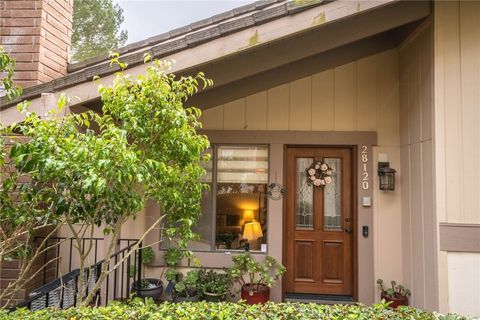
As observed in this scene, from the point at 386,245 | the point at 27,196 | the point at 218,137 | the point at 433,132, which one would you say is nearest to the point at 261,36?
the point at 218,137

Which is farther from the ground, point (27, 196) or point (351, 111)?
point (351, 111)

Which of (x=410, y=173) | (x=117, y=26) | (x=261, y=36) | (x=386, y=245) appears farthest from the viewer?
(x=117, y=26)

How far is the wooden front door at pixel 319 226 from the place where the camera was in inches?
189

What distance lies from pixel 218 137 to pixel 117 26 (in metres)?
10.3

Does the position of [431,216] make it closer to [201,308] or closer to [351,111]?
[351,111]

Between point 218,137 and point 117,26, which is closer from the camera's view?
point 218,137

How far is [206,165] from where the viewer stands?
4.92 metres

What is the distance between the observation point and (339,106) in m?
4.86

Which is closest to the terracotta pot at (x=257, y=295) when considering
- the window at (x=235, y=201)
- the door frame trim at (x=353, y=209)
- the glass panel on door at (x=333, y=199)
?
the door frame trim at (x=353, y=209)

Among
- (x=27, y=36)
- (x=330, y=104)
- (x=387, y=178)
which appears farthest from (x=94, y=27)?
(x=387, y=178)

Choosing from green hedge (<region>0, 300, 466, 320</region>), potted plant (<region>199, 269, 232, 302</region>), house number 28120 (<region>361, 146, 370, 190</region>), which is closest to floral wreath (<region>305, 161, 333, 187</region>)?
house number 28120 (<region>361, 146, 370, 190</region>)

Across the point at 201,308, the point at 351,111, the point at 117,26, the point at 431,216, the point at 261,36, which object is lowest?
the point at 201,308

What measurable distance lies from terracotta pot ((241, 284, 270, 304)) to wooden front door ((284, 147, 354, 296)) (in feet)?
1.74

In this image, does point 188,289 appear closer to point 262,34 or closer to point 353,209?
point 353,209
